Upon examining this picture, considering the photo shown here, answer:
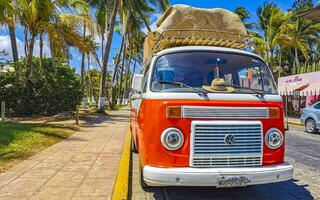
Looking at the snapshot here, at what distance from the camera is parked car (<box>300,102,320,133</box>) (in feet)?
60.4

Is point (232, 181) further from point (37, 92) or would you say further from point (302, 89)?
point (302, 89)

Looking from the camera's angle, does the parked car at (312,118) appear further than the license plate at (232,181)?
Yes

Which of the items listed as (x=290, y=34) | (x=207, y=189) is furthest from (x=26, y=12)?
(x=290, y=34)

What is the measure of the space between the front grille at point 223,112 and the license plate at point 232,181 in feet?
2.69

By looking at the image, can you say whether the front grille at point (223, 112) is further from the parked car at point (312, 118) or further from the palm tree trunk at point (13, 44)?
the palm tree trunk at point (13, 44)

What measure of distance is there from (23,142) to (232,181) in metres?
7.15

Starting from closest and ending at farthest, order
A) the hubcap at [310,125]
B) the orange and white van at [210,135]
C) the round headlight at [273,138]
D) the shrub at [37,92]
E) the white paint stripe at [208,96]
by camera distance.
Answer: the orange and white van at [210,135], the white paint stripe at [208,96], the round headlight at [273,138], the hubcap at [310,125], the shrub at [37,92]

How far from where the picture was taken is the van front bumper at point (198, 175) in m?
5.36

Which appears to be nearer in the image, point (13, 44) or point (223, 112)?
point (223, 112)

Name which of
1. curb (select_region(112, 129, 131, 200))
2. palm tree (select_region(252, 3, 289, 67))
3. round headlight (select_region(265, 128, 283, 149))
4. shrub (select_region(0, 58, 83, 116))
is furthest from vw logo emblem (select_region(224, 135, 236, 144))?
palm tree (select_region(252, 3, 289, 67))

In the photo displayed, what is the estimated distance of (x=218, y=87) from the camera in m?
6.03

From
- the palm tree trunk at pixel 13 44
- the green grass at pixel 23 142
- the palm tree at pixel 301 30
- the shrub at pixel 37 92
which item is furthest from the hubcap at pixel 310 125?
the palm tree at pixel 301 30

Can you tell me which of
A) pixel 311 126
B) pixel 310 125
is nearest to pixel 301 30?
pixel 310 125

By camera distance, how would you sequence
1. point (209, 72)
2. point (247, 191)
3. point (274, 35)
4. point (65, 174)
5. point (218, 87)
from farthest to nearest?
point (274, 35)
point (65, 174)
point (247, 191)
point (209, 72)
point (218, 87)
